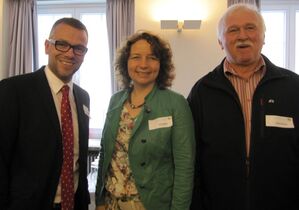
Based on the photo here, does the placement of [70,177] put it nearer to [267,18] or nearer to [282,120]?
[282,120]

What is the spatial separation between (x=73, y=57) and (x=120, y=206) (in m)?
0.85

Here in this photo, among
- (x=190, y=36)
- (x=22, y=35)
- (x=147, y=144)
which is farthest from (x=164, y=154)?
(x=22, y=35)

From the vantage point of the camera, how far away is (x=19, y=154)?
148cm

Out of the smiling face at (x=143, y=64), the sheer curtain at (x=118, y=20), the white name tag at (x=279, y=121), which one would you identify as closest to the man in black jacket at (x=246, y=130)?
the white name tag at (x=279, y=121)

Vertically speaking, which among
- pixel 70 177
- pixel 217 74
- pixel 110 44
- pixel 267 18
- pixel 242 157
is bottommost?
pixel 70 177

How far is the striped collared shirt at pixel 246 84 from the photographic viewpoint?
161 cm

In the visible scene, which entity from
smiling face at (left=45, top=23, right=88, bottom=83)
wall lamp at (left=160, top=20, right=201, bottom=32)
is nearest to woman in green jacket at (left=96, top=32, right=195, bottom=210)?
smiling face at (left=45, top=23, right=88, bottom=83)

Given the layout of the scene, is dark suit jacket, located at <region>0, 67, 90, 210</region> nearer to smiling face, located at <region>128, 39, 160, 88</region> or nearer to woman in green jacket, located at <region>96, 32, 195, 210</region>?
woman in green jacket, located at <region>96, 32, 195, 210</region>

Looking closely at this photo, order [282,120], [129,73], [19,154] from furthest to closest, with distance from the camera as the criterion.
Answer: [129,73]
[282,120]
[19,154]

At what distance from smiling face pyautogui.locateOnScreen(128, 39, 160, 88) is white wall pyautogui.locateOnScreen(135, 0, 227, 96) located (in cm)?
294

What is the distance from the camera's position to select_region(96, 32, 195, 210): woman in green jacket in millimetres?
1533

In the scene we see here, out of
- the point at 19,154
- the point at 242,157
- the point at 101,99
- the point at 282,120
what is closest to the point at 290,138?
the point at 282,120

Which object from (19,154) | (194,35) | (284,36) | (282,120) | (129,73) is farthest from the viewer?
(284,36)

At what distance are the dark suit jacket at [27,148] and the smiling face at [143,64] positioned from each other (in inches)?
18.9
